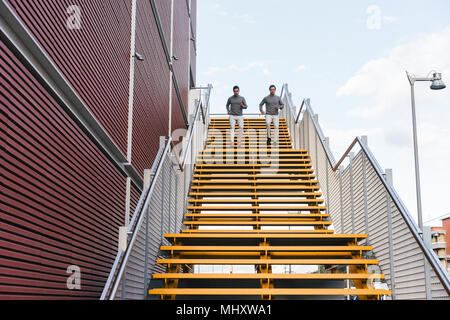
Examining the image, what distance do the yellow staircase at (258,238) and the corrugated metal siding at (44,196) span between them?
32.6 inches

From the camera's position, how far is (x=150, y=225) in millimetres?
5172

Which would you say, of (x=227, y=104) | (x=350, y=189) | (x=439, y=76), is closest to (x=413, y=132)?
(x=439, y=76)

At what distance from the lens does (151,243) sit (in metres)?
5.20

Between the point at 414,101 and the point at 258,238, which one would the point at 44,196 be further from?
the point at 414,101

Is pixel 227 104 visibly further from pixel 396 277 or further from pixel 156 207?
pixel 396 277

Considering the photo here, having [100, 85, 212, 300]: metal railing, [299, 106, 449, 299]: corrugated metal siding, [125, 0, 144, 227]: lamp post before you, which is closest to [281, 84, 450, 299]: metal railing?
[299, 106, 449, 299]: corrugated metal siding

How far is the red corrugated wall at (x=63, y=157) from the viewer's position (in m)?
3.34

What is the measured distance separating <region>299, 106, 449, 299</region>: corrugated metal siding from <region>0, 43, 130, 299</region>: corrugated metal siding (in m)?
3.11

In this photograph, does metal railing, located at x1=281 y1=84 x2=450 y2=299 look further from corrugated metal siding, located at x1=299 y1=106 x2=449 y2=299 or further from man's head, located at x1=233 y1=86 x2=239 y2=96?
man's head, located at x1=233 y1=86 x2=239 y2=96

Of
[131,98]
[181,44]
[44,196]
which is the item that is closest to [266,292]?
[44,196]

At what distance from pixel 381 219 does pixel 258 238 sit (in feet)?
4.63

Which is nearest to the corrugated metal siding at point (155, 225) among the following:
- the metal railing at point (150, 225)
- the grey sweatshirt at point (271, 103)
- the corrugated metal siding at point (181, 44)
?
the metal railing at point (150, 225)

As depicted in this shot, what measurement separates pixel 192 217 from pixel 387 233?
3249 mm
